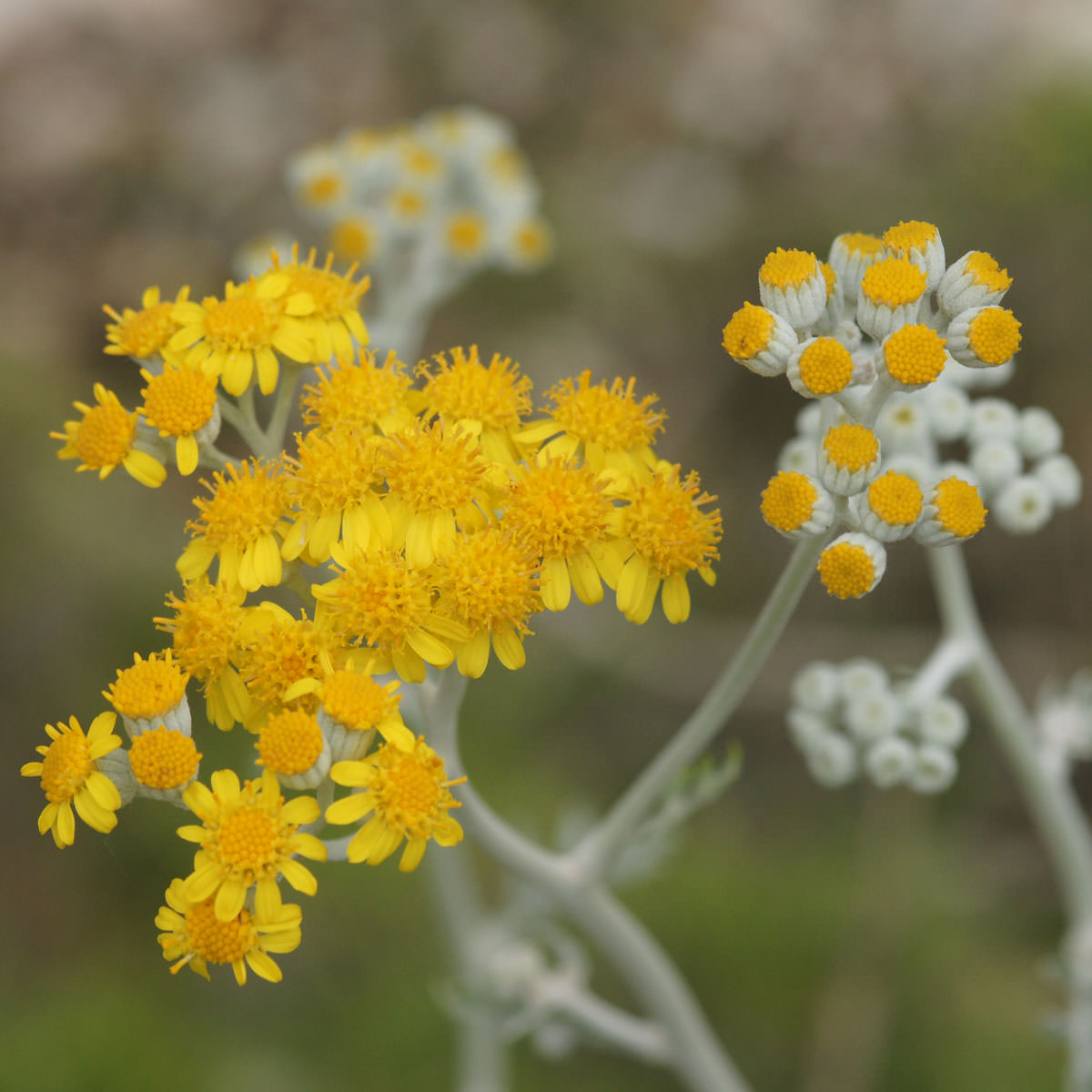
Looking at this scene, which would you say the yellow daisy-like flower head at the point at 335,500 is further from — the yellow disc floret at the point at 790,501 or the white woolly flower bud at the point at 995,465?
the white woolly flower bud at the point at 995,465

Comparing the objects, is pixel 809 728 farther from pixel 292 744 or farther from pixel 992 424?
pixel 292 744

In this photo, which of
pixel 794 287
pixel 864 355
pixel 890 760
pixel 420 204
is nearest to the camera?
pixel 794 287

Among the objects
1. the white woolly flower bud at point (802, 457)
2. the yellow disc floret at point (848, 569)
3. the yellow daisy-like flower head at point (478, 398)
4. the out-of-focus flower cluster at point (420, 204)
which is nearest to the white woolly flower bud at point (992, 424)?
the white woolly flower bud at point (802, 457)

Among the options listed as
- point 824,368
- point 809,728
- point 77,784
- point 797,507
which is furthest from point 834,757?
point 77,784

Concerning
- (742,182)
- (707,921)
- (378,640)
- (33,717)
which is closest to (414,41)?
(742,182)

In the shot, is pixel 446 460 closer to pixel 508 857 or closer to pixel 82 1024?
pixel 508 857

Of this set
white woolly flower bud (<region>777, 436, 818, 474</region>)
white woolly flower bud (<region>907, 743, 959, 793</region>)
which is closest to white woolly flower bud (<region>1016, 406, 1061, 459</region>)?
white woolly flower bud (<region>777, 436, 818, 474</region>)

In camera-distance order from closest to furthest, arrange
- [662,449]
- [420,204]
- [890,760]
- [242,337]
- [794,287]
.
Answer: [794,287], [242,337], [890,760], [420,204], [662,449]
